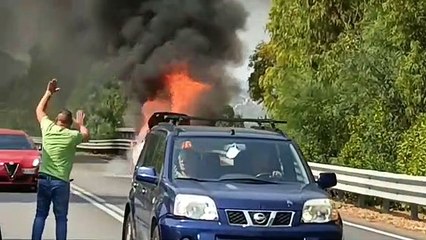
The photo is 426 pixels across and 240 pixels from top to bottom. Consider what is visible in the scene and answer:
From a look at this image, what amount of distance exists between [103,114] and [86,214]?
149 ft

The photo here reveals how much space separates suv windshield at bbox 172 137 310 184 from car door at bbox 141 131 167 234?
22cm

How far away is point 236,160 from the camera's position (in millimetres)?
9805

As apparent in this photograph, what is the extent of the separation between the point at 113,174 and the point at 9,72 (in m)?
26.5

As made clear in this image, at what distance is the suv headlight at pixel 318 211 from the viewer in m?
8.87

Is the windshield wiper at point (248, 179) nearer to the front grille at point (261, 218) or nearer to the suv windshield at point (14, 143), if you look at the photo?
the front grille at point (261, 218)

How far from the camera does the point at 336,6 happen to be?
29.8 m

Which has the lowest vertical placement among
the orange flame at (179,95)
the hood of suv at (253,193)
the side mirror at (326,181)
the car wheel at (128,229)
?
the car wheel at (128,229)

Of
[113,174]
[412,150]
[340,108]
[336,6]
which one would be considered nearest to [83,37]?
[113,174]

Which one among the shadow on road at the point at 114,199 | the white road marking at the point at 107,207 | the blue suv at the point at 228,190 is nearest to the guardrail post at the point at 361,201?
the white road marking at the point at 107,207

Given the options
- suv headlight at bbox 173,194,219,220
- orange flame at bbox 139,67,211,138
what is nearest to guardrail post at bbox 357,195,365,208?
suv headlight at bbox 173,194,219,220

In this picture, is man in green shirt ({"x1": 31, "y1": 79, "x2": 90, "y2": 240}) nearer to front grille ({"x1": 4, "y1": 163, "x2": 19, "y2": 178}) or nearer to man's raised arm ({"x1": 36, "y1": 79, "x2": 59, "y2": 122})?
man's raised arm ({"x1": 36, "y1": 79, "x2": 59, "y2": 122})

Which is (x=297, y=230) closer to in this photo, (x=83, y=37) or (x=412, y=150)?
(x=412, y=150)

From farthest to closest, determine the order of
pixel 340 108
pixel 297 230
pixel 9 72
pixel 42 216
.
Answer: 1. pixel 9 72
2. pixel 340 108
3. pixel 42 216
4. pixel 297 230

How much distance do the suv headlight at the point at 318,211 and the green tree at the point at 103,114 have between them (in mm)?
49541
